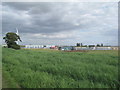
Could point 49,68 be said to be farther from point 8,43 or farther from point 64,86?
point 8,43

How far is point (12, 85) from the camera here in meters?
4.43

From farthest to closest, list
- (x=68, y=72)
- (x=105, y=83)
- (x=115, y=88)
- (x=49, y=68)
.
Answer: (x=49, y=68), (x=68, y=72), (x=105, y=83), (x=115, y=88)

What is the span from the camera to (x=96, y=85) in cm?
405

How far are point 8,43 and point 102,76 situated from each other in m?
36.5

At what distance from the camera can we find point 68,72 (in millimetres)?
5562

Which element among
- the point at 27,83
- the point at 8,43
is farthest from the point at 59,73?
the point at 8,43

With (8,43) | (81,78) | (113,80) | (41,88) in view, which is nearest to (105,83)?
(113,80)

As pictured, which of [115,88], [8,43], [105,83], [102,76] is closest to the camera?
[115,88]

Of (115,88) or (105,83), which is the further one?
(105,83)

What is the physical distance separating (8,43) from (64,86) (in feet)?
120

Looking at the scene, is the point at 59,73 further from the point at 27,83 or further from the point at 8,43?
the point at 8,43

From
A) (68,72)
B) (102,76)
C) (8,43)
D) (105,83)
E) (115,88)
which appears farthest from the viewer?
(8,43)

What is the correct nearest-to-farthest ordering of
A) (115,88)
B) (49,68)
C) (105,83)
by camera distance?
(115,88) → (105,83) → (49,68)

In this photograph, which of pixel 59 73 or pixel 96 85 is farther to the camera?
pixel 59 73
